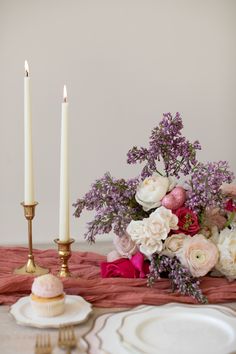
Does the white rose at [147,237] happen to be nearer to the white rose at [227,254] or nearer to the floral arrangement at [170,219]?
the floral arrangement at [170,219]

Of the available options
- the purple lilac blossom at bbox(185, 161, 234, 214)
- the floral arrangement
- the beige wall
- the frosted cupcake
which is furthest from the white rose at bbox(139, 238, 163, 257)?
→ the beige wall

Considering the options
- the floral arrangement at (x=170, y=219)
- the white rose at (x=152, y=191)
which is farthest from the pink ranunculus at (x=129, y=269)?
the white rose at (x=152, y=191)

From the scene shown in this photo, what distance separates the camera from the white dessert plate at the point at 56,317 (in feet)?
3.58

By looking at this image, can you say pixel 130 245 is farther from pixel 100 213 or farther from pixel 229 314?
pixel 229 314

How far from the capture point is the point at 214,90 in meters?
2.16

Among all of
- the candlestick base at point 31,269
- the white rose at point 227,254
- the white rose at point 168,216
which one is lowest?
the candlestick base at point 31,269

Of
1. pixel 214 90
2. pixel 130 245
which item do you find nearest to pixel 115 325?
pixel 130 245

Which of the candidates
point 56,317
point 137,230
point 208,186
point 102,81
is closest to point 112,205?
point 137,230

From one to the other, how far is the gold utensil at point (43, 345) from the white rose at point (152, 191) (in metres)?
0.38

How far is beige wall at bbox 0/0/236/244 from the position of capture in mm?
2039

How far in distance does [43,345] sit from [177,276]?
0.34 meters

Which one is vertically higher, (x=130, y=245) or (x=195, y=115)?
(x=195, y=115)

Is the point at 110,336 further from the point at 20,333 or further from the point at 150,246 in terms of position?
the point at 150,246

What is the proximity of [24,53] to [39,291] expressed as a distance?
110cm
